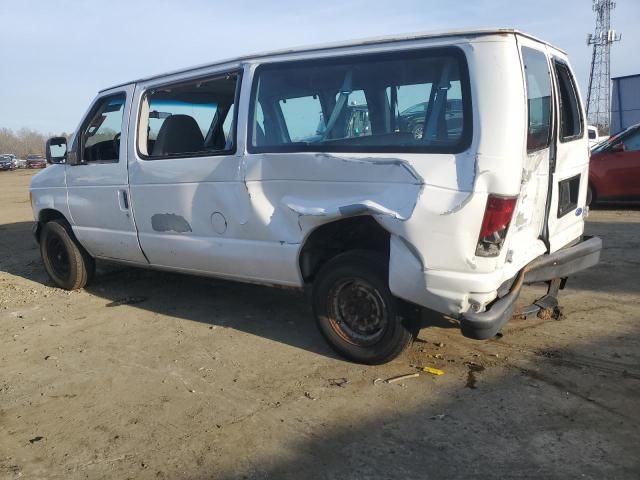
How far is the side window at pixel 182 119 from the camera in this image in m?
4.85

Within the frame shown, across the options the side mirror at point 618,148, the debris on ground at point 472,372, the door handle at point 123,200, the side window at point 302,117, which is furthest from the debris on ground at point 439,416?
the side mirror at point 618,148

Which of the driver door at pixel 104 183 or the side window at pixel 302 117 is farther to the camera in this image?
the driver door at pixel 104 183

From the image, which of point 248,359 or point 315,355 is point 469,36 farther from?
point 248,359

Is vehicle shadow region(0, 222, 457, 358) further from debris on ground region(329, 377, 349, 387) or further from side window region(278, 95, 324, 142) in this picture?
side window region(278, 95, 324, 142)

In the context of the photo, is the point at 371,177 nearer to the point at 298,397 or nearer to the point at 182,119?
the point at 298,397

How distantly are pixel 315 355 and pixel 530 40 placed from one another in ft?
8.49

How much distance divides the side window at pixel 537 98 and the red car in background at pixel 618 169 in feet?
23.4

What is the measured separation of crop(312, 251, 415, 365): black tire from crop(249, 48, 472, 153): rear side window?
0.77 metres

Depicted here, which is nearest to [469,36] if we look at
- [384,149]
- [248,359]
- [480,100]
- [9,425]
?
[480,100]

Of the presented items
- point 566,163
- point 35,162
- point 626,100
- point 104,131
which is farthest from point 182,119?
point 35,162

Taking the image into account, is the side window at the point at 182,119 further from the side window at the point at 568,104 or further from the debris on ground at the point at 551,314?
the debris on ground at the point at 551,314

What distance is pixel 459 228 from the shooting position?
3.21 metres

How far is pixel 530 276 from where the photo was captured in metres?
3.72

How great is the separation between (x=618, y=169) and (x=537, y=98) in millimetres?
7665
